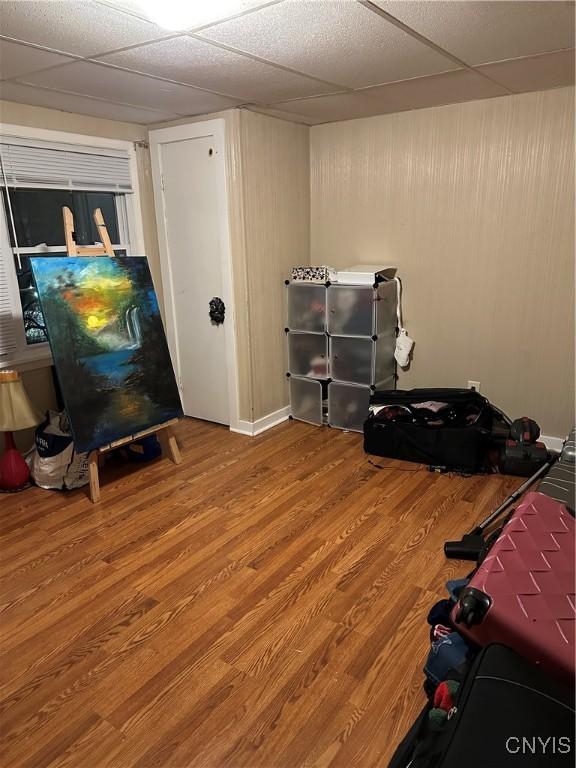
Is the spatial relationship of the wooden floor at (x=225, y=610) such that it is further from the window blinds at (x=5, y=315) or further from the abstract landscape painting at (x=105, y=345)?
the window blinds at (x=5, y=315)

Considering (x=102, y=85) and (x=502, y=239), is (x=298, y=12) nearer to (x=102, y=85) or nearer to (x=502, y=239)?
(x=102, y=85)

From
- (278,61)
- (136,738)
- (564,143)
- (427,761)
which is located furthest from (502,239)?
(136,738)

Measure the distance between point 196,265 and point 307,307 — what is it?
876mm

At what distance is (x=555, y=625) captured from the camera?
53.6 inches

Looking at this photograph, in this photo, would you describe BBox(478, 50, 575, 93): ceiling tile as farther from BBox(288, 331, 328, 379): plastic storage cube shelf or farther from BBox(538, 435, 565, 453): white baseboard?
BBox(538, 435, 565, 453): white baseboard

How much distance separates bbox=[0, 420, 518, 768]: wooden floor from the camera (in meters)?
1.63

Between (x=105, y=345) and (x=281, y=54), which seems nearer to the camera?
(x=281, y=54)

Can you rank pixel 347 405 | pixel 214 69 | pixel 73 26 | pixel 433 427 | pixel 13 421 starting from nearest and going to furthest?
1. pixel 73 26
2. pixel 214 69
3. pixel 13 421
4. pixel 433 427
5. pixel 347 405

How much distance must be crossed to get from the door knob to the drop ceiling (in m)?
1.25

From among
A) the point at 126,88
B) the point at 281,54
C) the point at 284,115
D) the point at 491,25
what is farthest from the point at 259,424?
the point at 491,25

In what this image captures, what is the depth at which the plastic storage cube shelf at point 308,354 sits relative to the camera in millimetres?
4004

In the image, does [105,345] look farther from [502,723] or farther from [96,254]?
[502,723]

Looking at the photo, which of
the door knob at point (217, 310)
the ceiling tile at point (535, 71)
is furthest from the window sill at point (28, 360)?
the ceiling tile at point (535, 71)

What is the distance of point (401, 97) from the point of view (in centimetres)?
320
